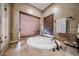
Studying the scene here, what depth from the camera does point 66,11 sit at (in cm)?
128

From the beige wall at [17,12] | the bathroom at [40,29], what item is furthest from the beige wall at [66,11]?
the beige wall at [17,12]

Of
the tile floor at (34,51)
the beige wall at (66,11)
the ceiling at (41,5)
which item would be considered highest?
the ceiling at (41,5)

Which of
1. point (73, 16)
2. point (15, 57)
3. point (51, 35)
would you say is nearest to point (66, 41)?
point (51, 35)

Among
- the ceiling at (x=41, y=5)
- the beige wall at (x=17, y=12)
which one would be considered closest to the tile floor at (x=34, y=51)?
the beige wall at (x=17, y=12)

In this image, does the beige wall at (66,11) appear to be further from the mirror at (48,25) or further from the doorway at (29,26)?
the doorway at (29,26)

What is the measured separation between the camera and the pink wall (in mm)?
1359

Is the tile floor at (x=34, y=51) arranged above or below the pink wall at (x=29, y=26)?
below

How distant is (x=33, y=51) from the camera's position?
1302 mm

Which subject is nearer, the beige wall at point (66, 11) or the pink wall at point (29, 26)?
the beige wall at point (66, 11)

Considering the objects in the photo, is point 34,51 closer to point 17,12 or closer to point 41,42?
point 41,42

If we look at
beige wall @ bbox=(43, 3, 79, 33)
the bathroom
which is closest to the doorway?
the bathroom

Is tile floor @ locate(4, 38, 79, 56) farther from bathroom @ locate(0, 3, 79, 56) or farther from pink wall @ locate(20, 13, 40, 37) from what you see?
pink wall @ locate(20, 13, 40, 37)

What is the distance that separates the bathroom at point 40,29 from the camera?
4.15 ft

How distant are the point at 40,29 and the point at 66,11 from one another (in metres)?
0.43
